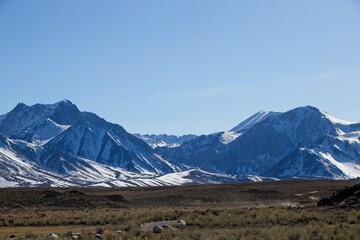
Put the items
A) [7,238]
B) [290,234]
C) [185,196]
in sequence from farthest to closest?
[185,196], [7,238], [290,234]

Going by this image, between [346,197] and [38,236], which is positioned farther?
[346,197]

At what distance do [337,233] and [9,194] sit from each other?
61.2m

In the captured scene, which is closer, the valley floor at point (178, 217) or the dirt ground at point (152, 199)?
the valley floor at point (178, 217)

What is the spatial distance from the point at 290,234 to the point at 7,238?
19.5 metres

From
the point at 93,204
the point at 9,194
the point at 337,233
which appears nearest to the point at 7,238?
the point at 337,233

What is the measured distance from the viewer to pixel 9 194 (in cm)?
8281

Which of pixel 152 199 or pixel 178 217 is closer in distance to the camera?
pixel 178 217

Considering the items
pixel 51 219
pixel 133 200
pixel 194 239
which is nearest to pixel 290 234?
pixel 194 239

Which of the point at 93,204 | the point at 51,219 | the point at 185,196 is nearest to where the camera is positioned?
the point at 51,219

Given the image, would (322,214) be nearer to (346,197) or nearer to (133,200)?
(346,197)

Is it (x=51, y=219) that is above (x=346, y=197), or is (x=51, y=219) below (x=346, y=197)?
below

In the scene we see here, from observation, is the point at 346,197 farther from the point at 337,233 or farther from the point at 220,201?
the point at 220,201

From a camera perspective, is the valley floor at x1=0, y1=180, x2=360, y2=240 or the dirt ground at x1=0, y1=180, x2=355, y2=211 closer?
A: the valley floor at x1=0, y1=180, x2=360, y2=240

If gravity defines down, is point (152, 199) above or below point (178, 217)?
below
